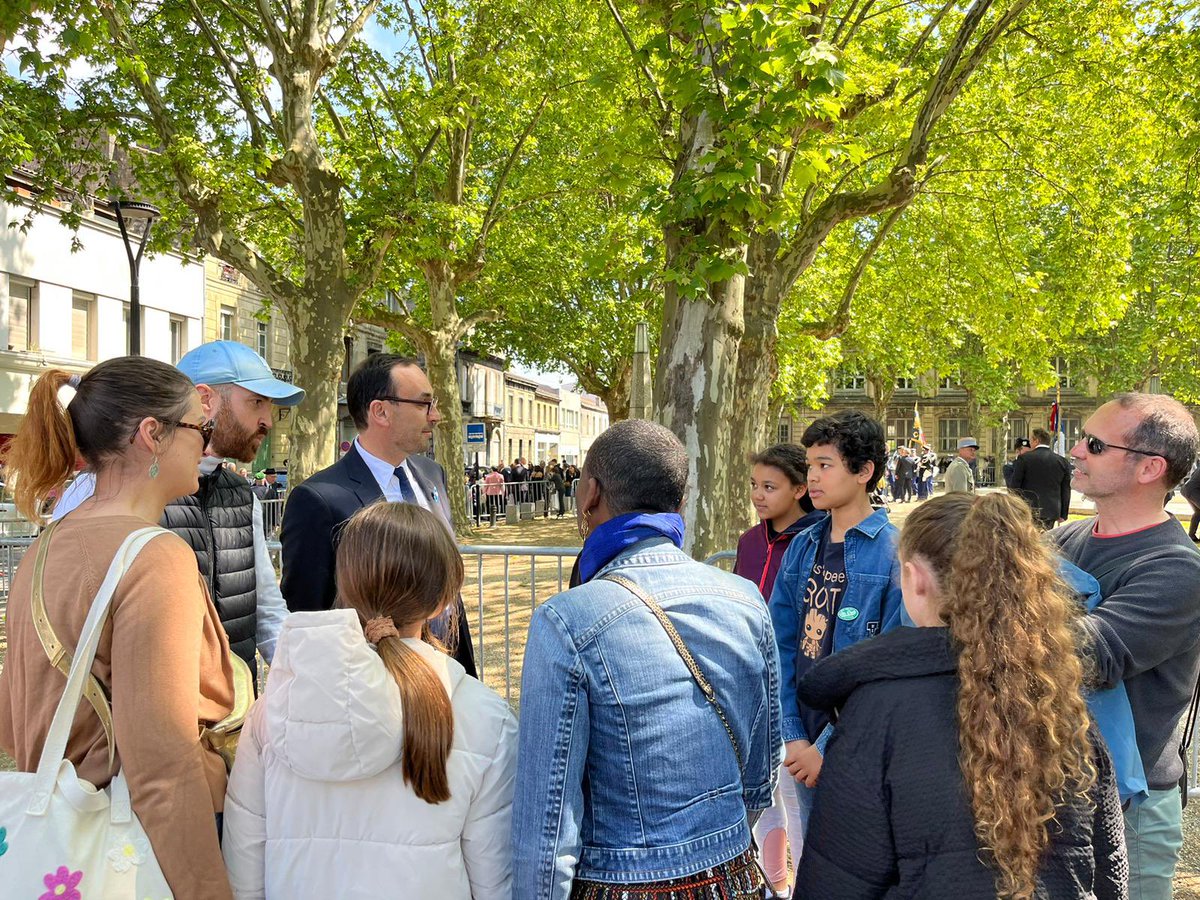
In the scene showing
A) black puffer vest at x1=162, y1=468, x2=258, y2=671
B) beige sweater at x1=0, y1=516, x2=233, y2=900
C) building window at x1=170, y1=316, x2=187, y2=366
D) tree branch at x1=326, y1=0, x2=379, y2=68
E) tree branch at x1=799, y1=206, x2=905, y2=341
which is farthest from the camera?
building window at x1=170, y1=316, x2=187, y2=366

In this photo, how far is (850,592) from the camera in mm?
3074

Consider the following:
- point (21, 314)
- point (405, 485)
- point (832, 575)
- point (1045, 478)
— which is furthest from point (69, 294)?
point (832, 575)

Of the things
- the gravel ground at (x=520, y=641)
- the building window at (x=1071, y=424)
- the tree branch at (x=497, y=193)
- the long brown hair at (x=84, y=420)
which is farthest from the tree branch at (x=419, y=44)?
the building window at (x=1071, y=424)

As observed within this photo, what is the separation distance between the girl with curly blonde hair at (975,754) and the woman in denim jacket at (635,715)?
203 millimetres

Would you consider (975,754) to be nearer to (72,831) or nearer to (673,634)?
(673,634)

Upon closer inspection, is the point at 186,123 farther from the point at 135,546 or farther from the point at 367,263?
the point at 135,546

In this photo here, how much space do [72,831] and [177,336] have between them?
3223cm

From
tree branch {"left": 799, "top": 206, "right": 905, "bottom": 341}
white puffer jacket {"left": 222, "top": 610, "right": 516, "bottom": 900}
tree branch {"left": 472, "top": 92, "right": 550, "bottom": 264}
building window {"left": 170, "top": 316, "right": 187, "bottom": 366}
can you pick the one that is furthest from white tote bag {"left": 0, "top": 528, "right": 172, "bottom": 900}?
building window {"left": 170, "top": 316, "right": 187, "bottom": 366}

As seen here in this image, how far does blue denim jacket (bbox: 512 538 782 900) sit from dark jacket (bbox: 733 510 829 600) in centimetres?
228

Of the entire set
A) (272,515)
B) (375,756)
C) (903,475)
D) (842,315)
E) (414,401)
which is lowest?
(272,515)

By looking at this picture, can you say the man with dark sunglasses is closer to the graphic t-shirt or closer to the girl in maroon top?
the graphic t-shirt

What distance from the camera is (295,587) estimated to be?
3.16 metres

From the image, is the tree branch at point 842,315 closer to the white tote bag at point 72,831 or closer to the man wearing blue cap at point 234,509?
the man wearing blue cap at point 234,509

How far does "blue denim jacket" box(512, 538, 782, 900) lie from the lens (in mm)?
1806
